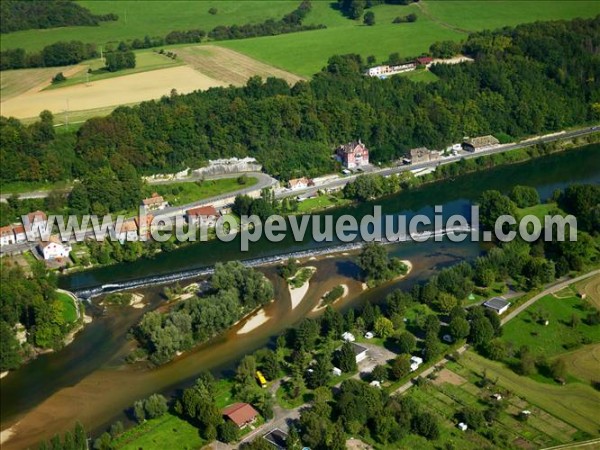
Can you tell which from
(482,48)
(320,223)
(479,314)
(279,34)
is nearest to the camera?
(479,314)

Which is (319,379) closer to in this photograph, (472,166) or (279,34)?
(472,166)

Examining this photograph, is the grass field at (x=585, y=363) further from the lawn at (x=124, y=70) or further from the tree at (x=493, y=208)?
the lawn at (x=124, y=70)

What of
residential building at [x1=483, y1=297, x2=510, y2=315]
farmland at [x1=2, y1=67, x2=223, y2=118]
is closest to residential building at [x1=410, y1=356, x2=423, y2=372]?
residential building at [x1=483, y1=297, x2=510, y2=315]

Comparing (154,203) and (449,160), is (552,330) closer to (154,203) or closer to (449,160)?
(449,160)

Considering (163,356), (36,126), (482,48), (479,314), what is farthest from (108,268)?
(482,48)

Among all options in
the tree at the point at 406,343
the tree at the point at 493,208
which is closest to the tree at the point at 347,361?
the tree at the point at 406,343

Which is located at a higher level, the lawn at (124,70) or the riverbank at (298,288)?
the lawn at (124,70)
